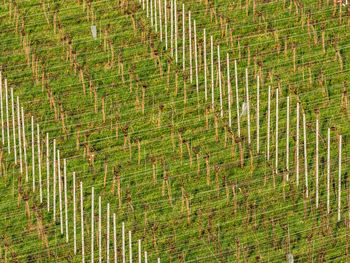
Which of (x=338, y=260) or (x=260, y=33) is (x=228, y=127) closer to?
(x=260, y=33)

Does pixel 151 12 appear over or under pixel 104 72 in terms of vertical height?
over

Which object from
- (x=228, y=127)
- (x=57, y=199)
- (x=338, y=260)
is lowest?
(x=338, y=260)

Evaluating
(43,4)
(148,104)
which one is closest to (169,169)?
(148,104)

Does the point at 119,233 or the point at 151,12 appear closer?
the point at 119,233

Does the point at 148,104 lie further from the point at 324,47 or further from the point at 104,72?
the point at 324,47

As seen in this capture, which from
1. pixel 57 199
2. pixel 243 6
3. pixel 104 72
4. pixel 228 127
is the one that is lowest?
pixel 57 199

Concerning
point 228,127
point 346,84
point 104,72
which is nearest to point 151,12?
point 104,72
